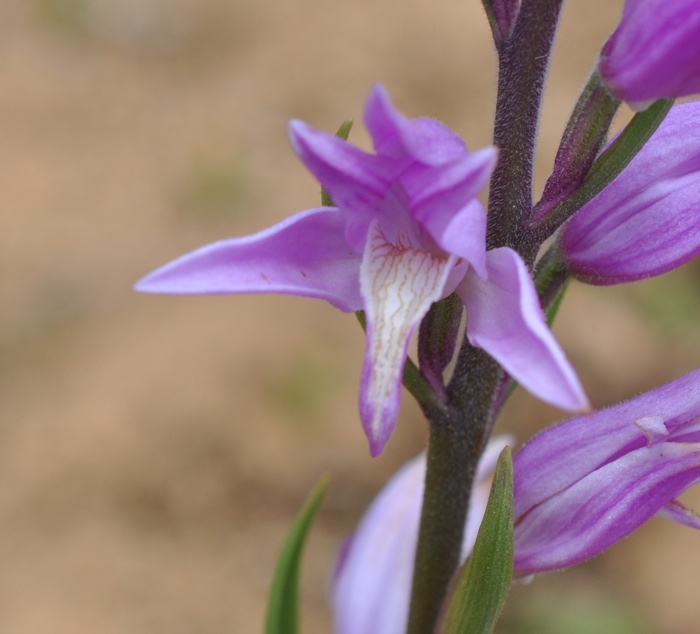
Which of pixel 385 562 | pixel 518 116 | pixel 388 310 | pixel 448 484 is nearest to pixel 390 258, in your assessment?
pixel 388 310

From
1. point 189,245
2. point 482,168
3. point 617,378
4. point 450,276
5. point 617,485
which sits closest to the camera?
point 482,168

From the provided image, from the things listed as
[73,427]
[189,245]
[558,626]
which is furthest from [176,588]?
[189,245]

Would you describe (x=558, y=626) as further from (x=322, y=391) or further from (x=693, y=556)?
(x=322, y=391)

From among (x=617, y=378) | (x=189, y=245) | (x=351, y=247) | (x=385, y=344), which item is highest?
(x=189, y=245)

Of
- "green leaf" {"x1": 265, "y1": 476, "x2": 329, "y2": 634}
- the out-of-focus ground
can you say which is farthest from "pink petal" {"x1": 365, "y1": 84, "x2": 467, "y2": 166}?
the out-of-focus ground

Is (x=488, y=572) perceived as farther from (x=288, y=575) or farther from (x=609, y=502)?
(x=288, y=575)

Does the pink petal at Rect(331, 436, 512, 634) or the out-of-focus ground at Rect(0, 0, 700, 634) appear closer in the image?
the pink petal at Rect(331, 436, 512, 634)

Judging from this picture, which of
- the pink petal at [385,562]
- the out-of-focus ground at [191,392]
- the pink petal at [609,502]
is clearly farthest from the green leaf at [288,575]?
the out-of-focus ground at [191,392]

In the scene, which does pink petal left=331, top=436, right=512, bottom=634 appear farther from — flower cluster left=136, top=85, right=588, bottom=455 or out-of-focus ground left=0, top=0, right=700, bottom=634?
out-of-focus ground left=0, top=0, right=700, bottom=634
